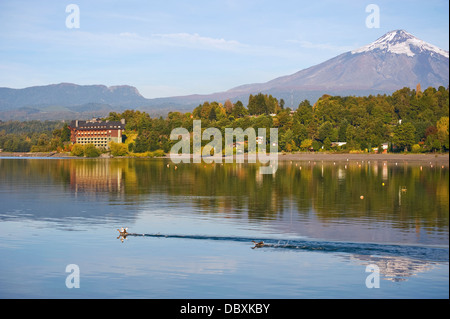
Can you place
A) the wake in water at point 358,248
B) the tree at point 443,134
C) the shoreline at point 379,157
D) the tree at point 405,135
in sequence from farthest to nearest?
the tree at point 405,135
the tree at point 443,134
the shoreline at point 379,157
the wake in water at point 358,248

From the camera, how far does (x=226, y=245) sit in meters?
32.8

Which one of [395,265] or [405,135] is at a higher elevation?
[405,135]

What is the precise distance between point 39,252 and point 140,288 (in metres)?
9.85

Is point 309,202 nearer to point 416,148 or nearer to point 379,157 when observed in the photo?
point 379,157

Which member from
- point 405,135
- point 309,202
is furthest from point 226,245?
point 405,135

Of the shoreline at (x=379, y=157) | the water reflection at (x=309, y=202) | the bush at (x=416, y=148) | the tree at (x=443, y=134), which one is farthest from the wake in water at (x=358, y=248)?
the bush at (x=416, y=148)

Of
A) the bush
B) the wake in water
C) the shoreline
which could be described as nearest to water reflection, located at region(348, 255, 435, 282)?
the wake in water

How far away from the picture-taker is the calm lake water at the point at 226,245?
24047mm

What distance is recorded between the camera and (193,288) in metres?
23.9

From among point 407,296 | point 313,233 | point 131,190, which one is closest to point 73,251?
point 313,233

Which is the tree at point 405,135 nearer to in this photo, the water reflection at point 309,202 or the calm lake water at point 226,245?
the water reflection at point 309,202

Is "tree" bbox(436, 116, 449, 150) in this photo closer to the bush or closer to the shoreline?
the shoreline

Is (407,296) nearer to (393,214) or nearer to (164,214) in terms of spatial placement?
(393,214)

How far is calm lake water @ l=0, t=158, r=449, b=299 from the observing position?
2405cm
